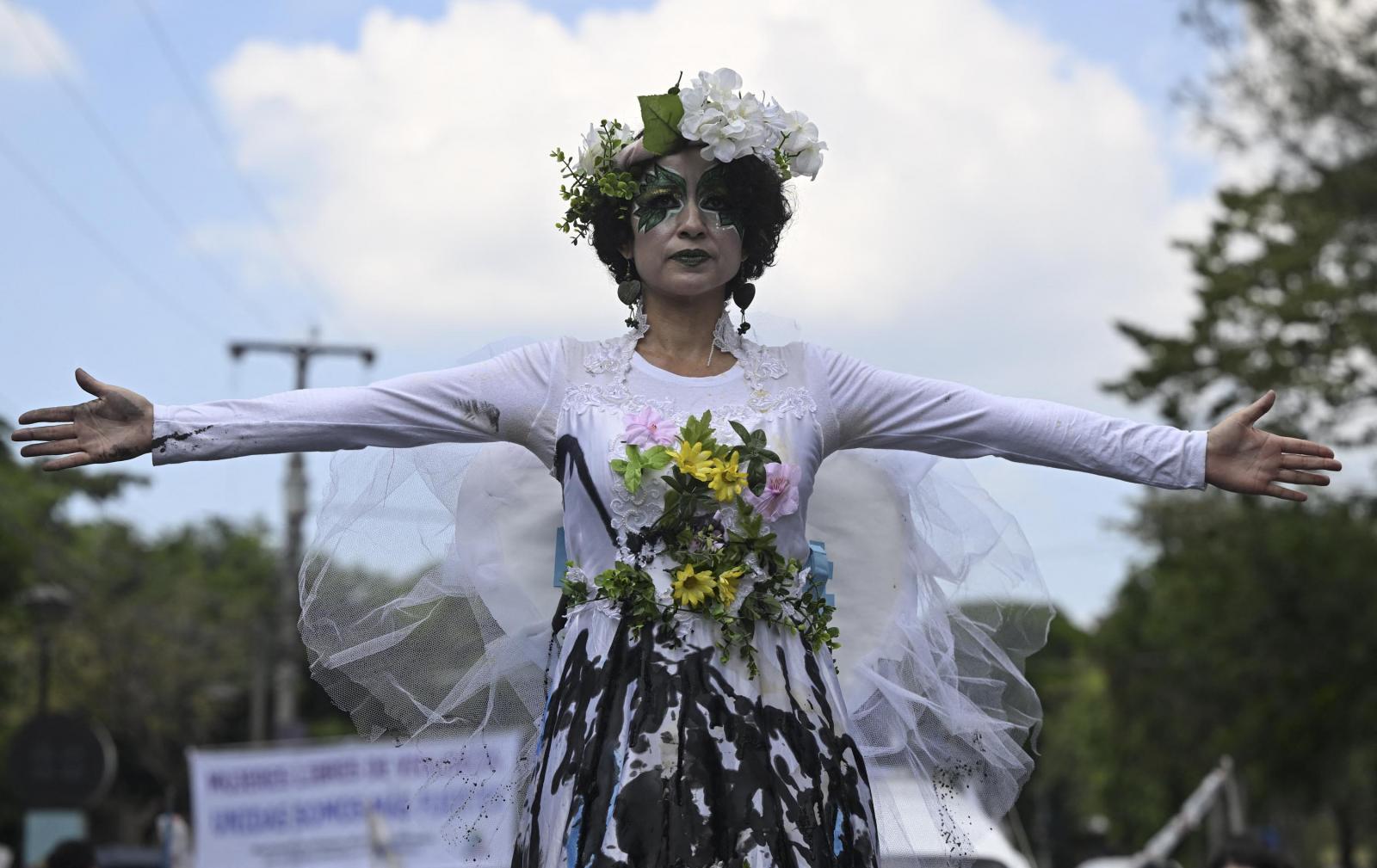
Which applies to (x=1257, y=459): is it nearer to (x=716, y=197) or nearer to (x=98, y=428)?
(x=716, y=197)

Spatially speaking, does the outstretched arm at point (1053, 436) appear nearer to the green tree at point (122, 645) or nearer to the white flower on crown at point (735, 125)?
the white flower on crown at point (735, 125)

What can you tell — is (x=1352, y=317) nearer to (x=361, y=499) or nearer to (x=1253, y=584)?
(x=1253, y=584)

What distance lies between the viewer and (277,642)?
33.8 metres

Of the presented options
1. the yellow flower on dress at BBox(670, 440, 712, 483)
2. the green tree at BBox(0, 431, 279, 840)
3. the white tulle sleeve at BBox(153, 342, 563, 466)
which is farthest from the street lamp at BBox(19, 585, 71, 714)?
the green tree at BBox(0, 431, 279, 840)

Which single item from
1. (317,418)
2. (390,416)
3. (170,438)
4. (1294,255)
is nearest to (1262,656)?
(1294,255)

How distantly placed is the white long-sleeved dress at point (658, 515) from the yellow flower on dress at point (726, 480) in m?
0.13

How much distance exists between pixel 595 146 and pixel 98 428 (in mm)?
1345

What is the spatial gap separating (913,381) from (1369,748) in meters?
29.9

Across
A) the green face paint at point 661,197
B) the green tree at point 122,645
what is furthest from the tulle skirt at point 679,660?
the green tree at point 122,645

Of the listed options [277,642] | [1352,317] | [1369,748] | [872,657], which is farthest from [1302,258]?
[277,642]

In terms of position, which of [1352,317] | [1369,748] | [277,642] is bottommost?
[1369,748]

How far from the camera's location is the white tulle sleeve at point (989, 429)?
421cm

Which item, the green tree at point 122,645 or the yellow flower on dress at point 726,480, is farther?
the green tree at point 122,645

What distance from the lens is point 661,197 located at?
436 cm
